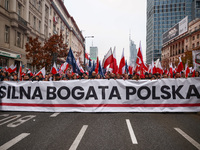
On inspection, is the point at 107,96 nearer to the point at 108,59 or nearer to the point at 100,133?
the point at 100,133

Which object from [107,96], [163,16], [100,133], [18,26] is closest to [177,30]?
[163,16]

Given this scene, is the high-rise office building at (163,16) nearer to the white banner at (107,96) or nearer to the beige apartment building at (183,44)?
the beige apartment building at (183,44)

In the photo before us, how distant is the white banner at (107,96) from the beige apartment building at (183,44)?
49617 mm

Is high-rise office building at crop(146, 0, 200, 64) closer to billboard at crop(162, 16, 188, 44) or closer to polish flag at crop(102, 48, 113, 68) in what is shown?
billboard at crop(162, 16, 188, 44)

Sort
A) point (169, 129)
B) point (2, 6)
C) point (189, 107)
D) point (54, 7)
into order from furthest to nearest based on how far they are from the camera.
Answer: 1. point (54, 7)
2. point (2, 6)
3. point (189, 107)
4. point (169, 129)

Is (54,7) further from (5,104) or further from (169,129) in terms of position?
(169,129)

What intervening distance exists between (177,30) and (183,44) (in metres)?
6.41

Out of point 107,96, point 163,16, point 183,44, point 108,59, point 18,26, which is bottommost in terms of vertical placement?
point 107,96

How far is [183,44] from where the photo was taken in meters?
73.2

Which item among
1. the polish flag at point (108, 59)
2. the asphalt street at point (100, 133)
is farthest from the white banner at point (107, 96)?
the polish flag at point (108, 59)

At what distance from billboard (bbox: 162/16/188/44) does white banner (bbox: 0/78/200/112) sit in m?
66.5

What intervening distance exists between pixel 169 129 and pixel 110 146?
7.14 feet

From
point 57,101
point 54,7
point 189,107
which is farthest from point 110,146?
point 54,7

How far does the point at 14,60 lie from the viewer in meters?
22.5
